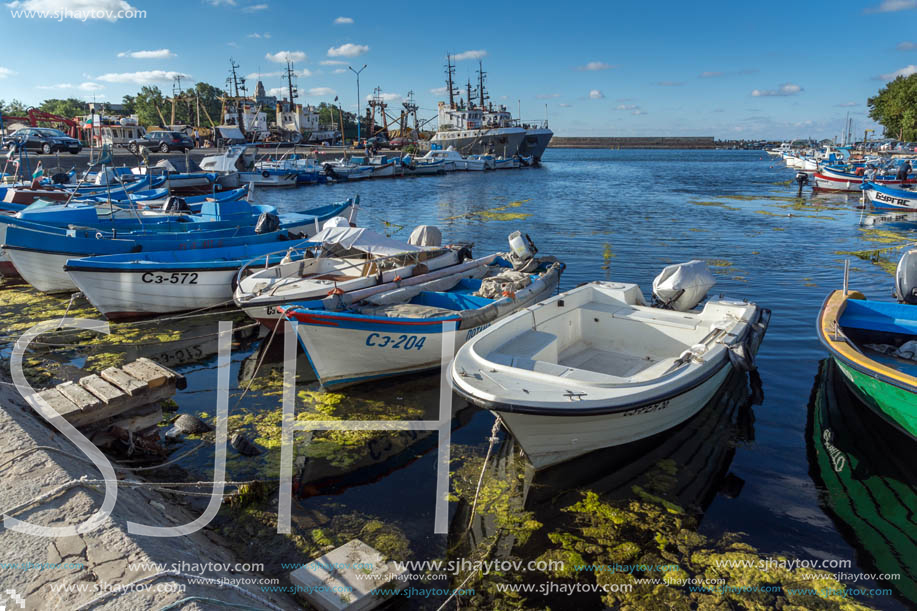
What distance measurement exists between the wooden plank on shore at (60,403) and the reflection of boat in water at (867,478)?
8.54 metres

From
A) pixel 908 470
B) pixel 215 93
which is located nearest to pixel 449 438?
pixel 908 470

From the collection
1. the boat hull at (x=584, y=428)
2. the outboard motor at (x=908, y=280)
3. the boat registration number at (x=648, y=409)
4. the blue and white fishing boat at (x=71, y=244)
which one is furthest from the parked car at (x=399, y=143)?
the boat registration number at (x=648, y=409)

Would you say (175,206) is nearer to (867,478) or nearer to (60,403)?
A: (60,403)

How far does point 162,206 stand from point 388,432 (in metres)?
17.0

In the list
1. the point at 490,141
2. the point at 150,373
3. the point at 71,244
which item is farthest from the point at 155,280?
the point at 490,141

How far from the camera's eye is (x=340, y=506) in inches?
248

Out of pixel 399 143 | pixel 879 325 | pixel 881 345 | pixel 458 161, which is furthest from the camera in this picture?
pixel 399 143

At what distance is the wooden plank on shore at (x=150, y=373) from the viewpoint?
22.5 ft

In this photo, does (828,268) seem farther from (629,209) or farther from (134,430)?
(134,430)

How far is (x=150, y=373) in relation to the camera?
7070 mm

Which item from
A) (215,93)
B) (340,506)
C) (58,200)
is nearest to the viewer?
(340,506)

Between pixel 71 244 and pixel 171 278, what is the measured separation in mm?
3117

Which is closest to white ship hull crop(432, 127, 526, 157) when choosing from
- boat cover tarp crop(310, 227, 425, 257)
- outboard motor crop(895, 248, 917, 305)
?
boat cover tarp crop(310, 227, 425, 257)

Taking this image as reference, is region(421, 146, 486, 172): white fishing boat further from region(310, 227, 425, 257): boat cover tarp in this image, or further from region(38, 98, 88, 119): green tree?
region(38, 98, 88, 119): green tree
